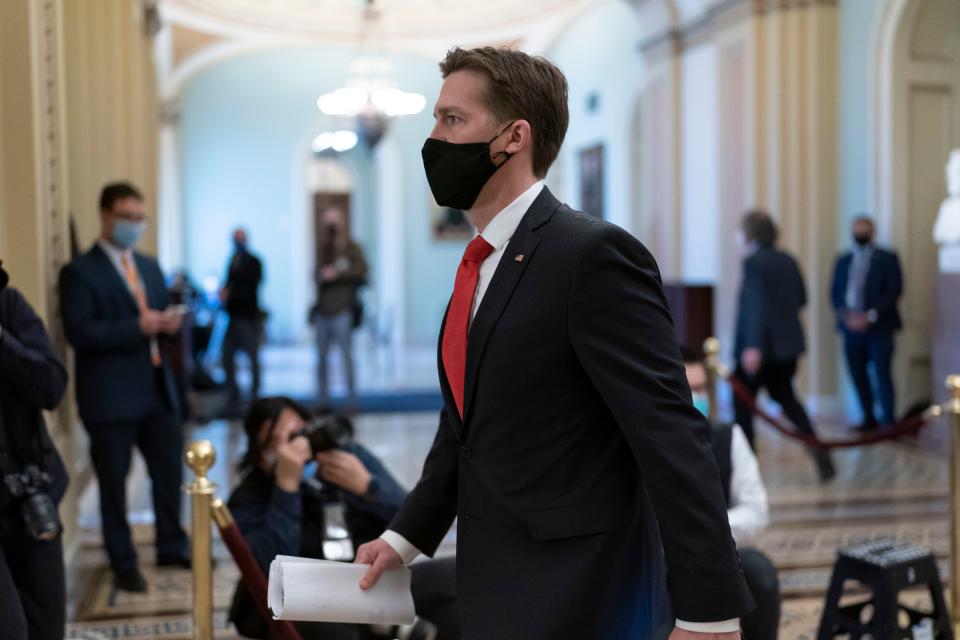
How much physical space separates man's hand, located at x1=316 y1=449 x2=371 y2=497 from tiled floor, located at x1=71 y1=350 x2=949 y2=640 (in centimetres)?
128

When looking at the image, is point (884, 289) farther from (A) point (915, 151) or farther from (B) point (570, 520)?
(B) point (570, 520)

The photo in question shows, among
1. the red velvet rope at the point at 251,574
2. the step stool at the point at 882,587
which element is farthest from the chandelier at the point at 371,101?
the red velvet rope at the point at 251,574

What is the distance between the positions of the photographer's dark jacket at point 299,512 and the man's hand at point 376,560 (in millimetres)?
1281

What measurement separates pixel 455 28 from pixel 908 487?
13.4 m

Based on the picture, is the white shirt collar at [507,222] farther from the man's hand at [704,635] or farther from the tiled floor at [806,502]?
the tiled floor at [806,502]

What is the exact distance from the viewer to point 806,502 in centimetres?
630

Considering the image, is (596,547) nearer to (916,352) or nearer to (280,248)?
(916,352)

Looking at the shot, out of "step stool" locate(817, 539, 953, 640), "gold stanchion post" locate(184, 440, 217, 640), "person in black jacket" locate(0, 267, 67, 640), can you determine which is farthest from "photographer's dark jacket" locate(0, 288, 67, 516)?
"step stool" locate(817, 539, 953, 640)

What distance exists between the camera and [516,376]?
174 centimetres

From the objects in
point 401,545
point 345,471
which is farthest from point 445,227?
point 401,545

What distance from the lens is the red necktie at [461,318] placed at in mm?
1842

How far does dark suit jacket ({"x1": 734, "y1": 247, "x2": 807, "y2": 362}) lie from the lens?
7.03 meters

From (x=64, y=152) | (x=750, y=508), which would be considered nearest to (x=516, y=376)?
(x=750, y=508)

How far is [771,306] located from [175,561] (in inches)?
163
